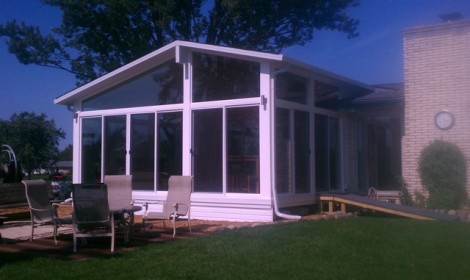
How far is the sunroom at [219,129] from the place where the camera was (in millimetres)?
11531

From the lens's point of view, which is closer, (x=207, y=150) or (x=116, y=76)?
(x=207, y=150)

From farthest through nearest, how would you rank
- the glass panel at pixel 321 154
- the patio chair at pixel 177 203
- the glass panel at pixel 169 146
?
the glass panel at pixel 321 154
the glass panel at pixel 169 146
the patio chair at pixel 177 203

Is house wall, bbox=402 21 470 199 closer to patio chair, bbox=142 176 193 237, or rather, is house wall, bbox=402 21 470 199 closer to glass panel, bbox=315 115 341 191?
glass panel, bbox=315 115 341 191

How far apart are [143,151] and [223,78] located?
9.40ft

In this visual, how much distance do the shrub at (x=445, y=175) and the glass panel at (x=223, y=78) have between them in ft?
15.5

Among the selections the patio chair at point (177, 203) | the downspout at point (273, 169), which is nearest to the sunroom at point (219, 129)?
the downspout at point (273, 169)

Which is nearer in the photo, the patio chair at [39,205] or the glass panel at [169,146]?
the patio chair at [39,205]

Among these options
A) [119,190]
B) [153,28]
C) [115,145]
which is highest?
[153,28]

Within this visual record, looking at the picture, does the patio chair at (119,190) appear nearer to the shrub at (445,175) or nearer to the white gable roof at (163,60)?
the white gable roof at (163,60)

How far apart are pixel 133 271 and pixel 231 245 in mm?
1875

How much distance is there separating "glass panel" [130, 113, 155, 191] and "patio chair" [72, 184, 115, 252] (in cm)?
484

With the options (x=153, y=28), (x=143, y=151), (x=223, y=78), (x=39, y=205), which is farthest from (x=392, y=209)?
(x=153, y=28)

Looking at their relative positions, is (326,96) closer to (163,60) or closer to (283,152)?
(283,152)

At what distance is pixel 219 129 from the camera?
12.1m
